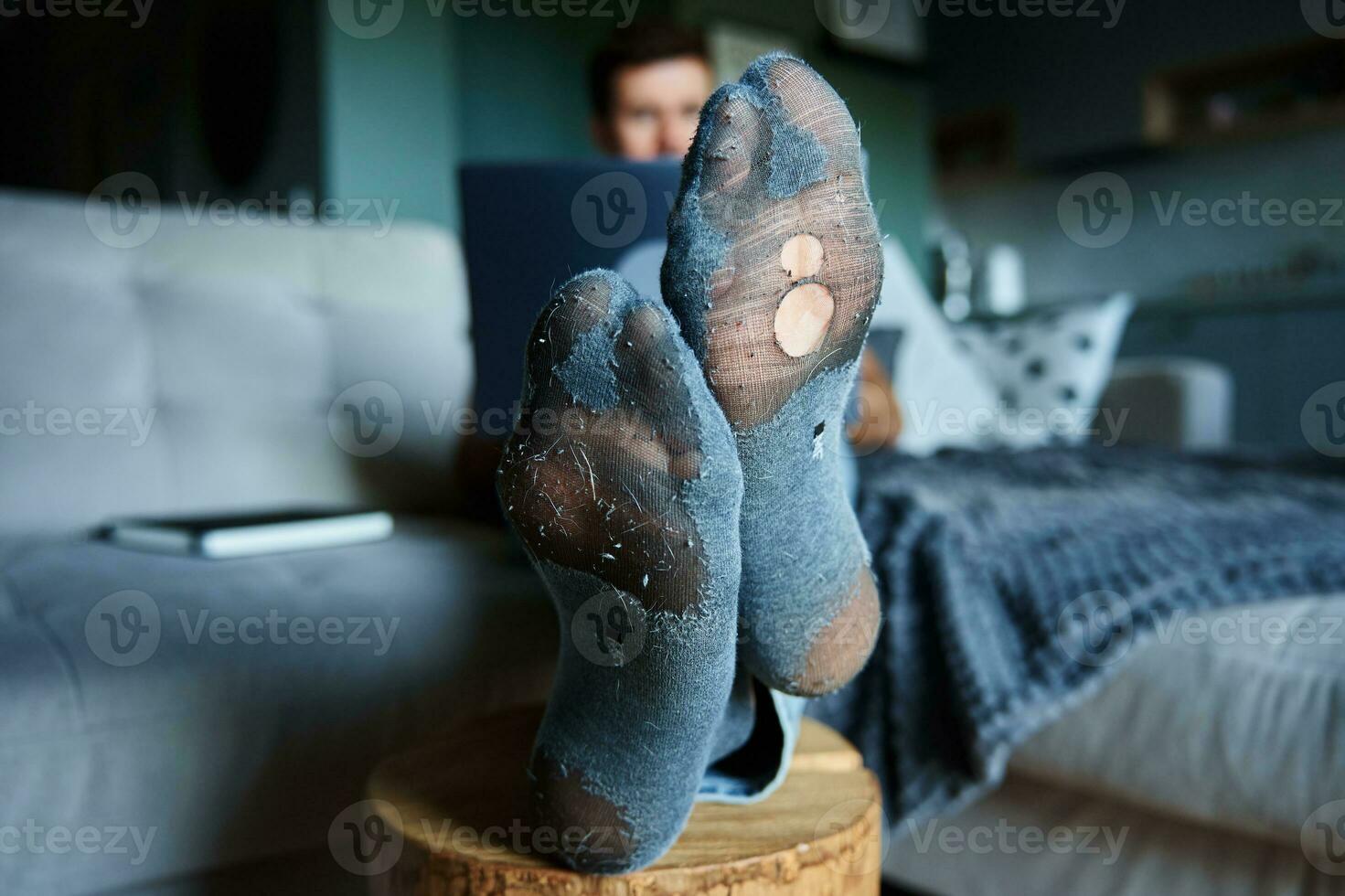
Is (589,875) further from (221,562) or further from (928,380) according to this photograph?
(928,380)

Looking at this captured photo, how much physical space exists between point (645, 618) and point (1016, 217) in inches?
153

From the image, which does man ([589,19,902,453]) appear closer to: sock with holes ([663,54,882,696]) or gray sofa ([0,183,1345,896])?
gray sofa ([0,183,1345,896])

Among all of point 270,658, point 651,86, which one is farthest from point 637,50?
point 270,658

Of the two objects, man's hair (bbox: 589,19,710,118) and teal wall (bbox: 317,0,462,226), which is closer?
man's hair (bbox: 589,19,710,118)

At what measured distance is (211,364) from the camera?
113 cm

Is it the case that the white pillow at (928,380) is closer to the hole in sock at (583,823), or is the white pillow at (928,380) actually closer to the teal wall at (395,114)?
the teal wall at (395,114)

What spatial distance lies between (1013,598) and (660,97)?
830mm

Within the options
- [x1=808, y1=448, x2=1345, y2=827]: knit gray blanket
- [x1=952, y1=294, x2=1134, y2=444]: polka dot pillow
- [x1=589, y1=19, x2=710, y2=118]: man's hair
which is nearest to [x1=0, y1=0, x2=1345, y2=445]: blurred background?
[x1=589, y1=19, x2=710, y2=118]: man's hair

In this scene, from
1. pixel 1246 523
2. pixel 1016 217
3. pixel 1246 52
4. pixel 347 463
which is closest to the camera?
pixel 1246 523

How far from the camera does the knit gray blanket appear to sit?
768 mm

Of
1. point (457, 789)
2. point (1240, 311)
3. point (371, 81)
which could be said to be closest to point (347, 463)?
point (457, 789)

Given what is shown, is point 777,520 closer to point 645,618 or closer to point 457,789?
point 645,618

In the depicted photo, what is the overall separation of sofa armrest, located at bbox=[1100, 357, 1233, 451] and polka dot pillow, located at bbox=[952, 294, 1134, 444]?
14 cm

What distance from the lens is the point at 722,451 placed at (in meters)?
0.40
